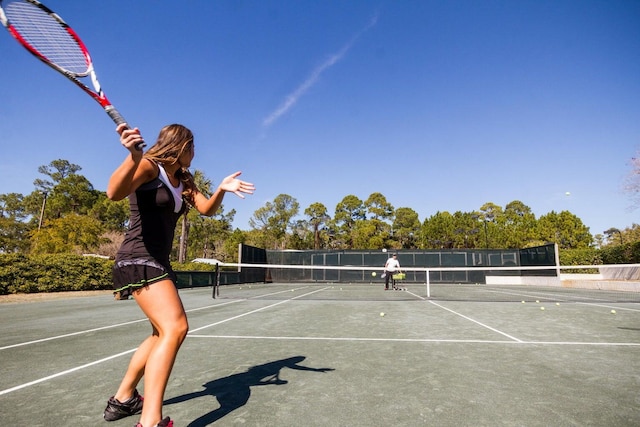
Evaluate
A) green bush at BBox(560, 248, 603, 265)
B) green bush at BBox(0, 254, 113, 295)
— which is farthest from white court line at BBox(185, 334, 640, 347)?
green bush at BBox(560, 248, 603, 265)

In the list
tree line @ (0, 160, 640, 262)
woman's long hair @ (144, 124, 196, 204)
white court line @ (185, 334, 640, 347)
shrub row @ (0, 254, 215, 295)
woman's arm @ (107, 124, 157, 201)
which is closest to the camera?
woman's arm @ (107, 124, 157, 201)

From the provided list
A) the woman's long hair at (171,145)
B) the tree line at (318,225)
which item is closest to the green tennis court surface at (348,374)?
the woman's long hair at (171,145)

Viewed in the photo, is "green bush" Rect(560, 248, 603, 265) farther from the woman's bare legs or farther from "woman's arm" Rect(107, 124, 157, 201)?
"woman's arm" Rect(107, 124, 157, 201)

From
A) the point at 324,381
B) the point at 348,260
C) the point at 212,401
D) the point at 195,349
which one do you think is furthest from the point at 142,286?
the point at 348,260

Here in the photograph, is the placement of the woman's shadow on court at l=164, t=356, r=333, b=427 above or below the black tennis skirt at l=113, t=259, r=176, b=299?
below

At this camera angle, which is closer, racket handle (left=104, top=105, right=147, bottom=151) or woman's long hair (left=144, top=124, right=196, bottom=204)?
racket handle (left=104, top=105, right=147, bottom=151)

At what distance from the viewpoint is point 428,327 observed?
20.6 ft

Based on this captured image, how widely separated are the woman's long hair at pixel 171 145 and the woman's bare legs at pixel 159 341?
2.59ft

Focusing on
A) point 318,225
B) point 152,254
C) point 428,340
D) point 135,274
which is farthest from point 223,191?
point 318,225

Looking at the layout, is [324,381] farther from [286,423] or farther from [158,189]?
[158,189]

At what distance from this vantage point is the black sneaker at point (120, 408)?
94.2 inches

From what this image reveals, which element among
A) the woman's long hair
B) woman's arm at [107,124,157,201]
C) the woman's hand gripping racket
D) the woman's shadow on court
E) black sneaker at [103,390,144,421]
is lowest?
the woman's shadow on court

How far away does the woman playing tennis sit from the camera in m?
1.99

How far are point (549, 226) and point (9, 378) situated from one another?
65.9 meters
